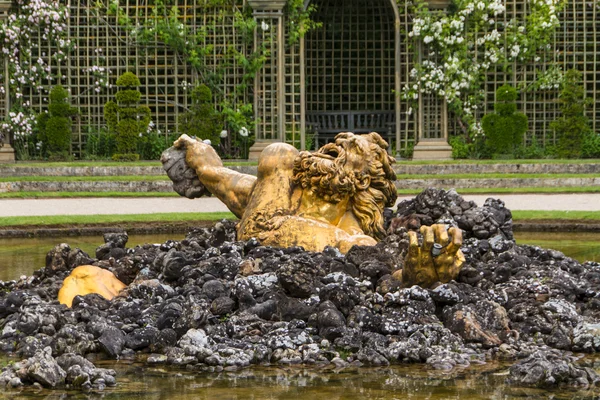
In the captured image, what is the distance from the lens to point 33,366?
540cm

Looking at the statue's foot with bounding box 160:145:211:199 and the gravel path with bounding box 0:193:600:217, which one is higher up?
the statue's foot with bounding box 160:145:211:199

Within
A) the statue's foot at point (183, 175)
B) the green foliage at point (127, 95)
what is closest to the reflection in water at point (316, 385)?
the statue's foot at point (183, 175)

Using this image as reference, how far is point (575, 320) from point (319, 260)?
148cm

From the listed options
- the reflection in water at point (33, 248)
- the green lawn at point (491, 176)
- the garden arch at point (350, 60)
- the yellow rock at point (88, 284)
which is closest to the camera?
the yellow rock at point (88, 284)

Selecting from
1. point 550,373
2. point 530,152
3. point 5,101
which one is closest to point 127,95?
point 5,101

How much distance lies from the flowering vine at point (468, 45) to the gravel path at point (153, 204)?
741 cm

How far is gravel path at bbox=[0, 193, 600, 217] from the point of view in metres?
14.8

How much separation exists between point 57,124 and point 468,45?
831 cm

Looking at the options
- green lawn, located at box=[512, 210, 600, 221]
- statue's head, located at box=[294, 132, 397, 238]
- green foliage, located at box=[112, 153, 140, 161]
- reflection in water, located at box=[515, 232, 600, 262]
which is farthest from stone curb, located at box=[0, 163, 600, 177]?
statue's head, located at box=[294, 132, 397, 238]

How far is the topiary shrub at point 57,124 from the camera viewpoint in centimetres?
2341

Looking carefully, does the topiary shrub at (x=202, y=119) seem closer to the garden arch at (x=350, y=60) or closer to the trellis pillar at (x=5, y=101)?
the garden arch at (x=350, y=60)

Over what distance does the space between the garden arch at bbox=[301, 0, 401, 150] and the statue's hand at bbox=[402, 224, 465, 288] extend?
19.7m

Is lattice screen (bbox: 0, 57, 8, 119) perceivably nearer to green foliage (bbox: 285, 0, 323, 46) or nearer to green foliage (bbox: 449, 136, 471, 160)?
green foliage (bbox: 285, 0, 323, 46)

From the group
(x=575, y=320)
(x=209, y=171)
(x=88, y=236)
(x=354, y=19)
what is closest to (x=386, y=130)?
(x=354, y=19)
